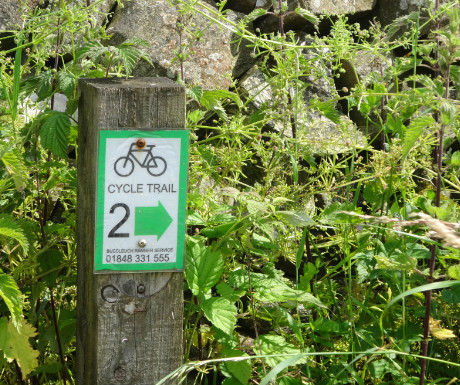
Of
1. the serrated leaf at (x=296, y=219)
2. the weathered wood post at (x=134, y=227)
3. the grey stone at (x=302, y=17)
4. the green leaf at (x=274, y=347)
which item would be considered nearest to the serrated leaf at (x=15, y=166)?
the weathered wood post at (x=134, y=227)

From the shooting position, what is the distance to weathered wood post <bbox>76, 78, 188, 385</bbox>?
6.41 ft

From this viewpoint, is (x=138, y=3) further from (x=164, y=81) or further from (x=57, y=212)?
(x=164, y=81)

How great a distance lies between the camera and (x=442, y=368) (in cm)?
264

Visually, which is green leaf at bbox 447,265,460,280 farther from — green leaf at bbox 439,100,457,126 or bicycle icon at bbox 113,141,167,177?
bicycle icon at bbox 113,141,167,177

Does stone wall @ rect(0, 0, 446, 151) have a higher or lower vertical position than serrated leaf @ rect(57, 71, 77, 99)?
higher

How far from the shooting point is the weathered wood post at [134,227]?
76.9 inches

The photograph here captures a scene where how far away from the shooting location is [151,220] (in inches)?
77.9

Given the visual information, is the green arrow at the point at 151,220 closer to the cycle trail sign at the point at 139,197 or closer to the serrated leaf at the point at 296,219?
the cycle trail sign at the point at 139,197

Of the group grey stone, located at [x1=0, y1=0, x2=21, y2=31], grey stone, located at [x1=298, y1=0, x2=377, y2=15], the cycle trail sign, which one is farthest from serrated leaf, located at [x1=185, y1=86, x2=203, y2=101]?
grey stone, located at [x1=298, y1=0, x2=377, y2=15]

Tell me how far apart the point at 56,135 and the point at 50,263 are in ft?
1.55

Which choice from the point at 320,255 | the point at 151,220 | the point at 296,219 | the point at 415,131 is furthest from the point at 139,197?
the point at 320,255

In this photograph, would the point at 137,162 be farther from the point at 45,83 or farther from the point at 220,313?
the point at 45,83

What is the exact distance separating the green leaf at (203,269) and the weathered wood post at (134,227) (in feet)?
0.75

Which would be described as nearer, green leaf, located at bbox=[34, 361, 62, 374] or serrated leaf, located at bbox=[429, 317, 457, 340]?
serrated leaf, located at bbox=[429, 317, 457, 340]
